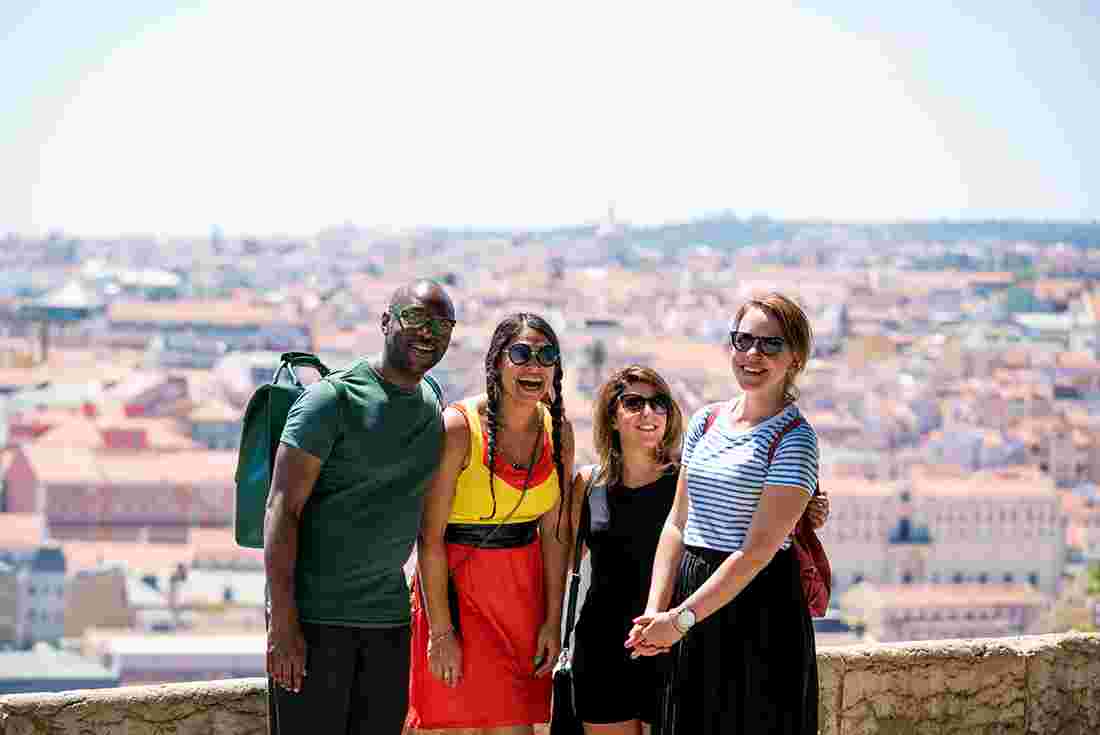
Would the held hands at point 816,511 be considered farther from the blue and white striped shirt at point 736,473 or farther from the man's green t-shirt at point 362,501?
the man's green t-shirt at point 362,501

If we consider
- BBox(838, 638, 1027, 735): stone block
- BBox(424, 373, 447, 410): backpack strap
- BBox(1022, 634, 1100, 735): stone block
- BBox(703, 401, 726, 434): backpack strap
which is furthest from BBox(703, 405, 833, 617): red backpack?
BBox(1022, 634, 1100, 735): stone block

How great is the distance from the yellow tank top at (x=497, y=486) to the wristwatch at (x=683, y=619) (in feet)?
0.88

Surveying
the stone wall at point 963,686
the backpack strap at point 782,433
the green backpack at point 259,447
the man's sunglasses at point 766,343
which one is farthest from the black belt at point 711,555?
the stone wall at point 963,686

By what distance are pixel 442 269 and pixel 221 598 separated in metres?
56.1

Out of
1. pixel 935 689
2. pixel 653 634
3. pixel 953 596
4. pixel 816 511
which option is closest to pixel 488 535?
pixel 653 634

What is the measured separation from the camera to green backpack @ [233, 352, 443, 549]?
1.92 metres

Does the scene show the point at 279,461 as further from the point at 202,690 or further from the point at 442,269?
the point at 442,269

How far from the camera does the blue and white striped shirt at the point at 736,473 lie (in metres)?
1.89

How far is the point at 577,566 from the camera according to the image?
212 centimetres

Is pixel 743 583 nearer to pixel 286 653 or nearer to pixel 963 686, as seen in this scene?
pixel 286 653

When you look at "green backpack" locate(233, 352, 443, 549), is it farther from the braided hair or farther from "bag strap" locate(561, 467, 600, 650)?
"bag strap" locate(561, 467, 600, 650)

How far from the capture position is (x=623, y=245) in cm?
9731

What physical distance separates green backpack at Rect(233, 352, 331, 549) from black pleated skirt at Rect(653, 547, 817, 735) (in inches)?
18.4

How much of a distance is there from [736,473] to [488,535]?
0.33 meters
